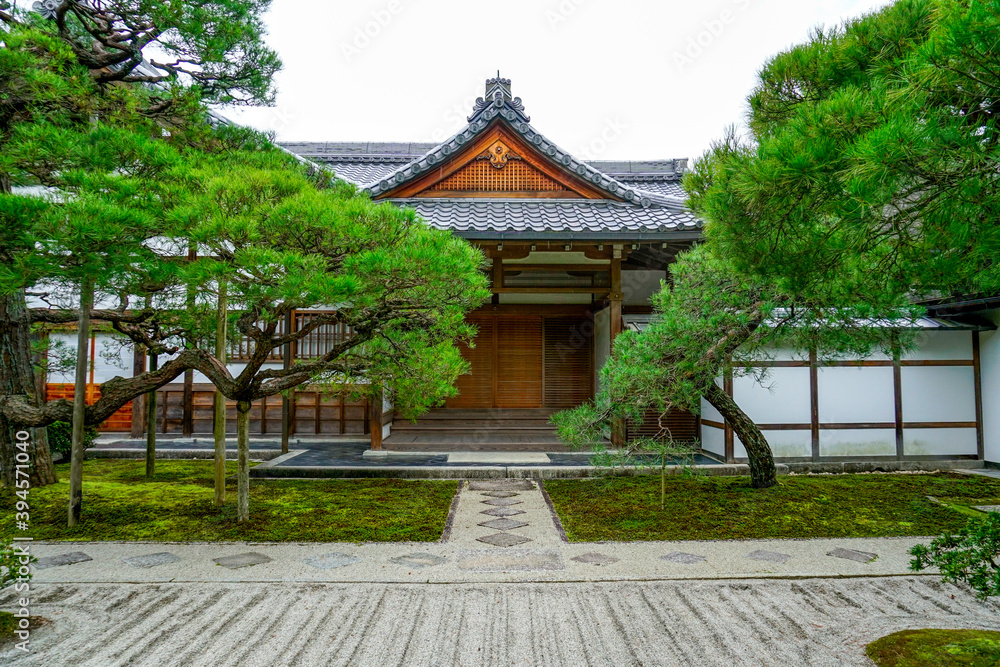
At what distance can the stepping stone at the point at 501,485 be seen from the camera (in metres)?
6.60

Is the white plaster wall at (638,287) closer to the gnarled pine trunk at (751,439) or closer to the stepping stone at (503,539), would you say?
the gnarled pine trunk at (751,439)

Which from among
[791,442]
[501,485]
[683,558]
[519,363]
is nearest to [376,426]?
[501,485]

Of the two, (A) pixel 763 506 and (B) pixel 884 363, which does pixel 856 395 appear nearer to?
(B) pixel 884 363

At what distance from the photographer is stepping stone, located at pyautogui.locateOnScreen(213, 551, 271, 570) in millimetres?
4032

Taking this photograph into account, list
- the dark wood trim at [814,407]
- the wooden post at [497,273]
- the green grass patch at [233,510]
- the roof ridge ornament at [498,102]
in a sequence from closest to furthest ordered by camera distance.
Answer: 1. the green grass patch at [233,510]
2. the dark wood trim at [814,407]
3. the wooden post at [497,273]
4. the roof ridge ornament at [498,102]

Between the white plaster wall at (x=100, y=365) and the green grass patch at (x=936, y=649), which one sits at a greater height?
the white plaster wall at (x=100, y=365)

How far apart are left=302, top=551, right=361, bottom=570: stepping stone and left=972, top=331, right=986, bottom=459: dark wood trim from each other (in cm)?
916

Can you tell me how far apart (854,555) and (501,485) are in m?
3.80

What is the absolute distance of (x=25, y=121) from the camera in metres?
4.92

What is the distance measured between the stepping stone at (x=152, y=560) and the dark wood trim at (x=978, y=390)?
10479 mm

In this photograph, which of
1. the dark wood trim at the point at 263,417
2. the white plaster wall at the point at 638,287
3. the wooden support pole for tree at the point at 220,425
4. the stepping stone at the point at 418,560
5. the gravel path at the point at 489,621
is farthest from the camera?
the white plaster wall at the point at 638,287

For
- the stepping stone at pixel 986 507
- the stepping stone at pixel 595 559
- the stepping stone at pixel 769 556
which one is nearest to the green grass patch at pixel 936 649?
the stepping stone at pixel 769 556

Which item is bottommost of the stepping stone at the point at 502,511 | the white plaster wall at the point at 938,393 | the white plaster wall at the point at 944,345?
the stepping stone at the point at 502,511

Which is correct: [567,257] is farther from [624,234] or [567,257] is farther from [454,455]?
[454,455]
